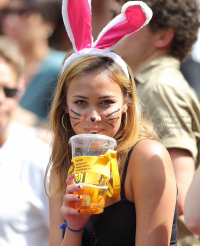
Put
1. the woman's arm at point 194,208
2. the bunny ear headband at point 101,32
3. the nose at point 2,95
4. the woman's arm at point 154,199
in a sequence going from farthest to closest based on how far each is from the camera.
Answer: the nose at point 2,95 → the bunny ear headband at point 101,32 → the woman's arm at point 154,199 → the woman's arm at point 194,208

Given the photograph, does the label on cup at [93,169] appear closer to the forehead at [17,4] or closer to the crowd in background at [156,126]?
the crowd in background at [156,126]

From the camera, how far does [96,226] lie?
2518 mm

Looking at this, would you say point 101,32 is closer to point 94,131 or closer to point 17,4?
point 94,131

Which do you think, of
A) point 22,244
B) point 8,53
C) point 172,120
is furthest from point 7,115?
point 172,120

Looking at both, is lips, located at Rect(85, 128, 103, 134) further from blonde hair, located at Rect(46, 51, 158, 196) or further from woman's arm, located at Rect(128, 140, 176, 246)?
woman's arm, located at Rect(128, 140, 176, 246)

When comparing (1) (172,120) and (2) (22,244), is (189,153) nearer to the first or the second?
(1) (172,120)

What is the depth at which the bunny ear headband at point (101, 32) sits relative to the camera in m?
2.63

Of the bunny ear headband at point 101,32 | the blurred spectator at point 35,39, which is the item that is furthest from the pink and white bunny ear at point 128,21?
the blurred spectator at point 35,39

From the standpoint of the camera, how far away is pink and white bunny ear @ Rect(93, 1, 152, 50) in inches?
102

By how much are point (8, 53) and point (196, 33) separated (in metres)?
1.56

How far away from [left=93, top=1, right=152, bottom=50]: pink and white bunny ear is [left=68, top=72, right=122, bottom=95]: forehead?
23 centimetres

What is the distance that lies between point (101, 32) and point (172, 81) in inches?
34.1

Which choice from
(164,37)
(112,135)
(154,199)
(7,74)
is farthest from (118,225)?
(7,74)

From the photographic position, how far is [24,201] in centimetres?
333
